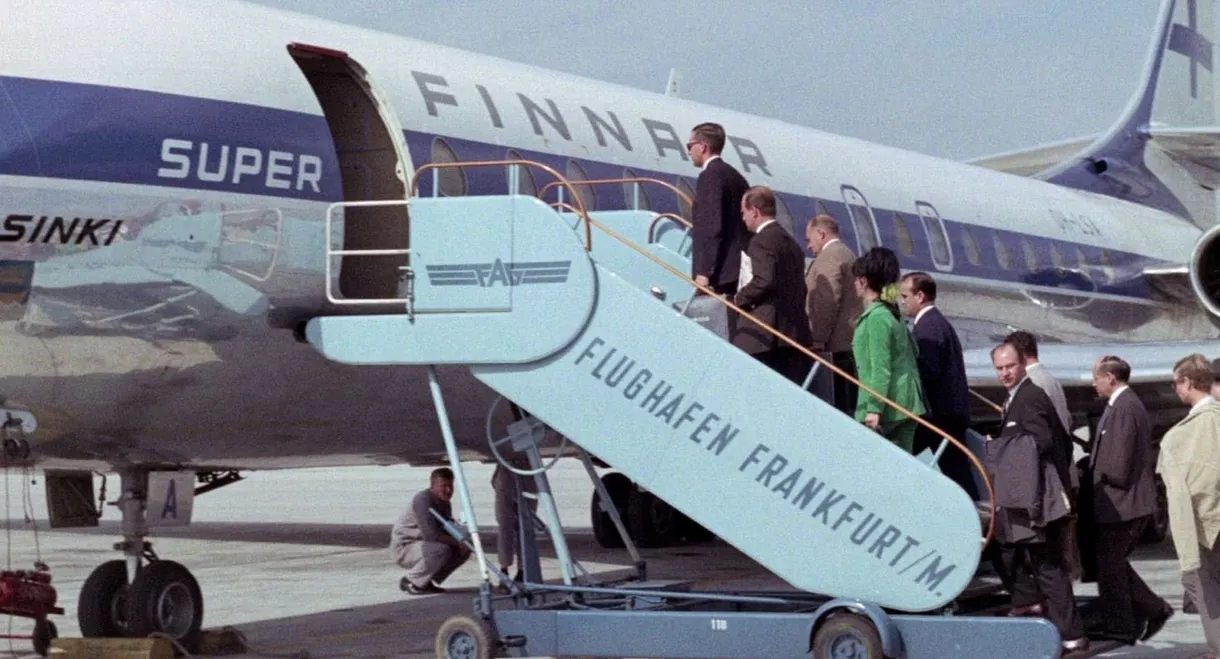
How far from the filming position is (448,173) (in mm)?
11625

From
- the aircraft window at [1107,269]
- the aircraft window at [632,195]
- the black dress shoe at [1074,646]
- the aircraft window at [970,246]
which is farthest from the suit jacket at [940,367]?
the aircraft window at [1107,269]

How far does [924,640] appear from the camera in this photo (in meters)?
8.37

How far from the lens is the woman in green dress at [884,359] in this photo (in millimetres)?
8930

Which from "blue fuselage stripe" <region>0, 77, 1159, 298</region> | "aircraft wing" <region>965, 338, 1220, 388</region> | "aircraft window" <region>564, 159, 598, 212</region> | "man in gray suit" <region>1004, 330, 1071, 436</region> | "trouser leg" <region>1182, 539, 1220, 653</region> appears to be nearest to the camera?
"blue fuselage stripe" <region>0, 77, 1159, 298</region>

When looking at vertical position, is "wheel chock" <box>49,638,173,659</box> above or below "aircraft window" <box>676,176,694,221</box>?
below

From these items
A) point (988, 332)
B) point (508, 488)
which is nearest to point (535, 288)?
point (508, 488)

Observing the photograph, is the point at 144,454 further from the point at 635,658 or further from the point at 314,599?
the point at 314,599

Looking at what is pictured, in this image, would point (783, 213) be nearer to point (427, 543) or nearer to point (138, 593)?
point (427, 543)

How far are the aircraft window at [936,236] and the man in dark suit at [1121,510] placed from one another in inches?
301

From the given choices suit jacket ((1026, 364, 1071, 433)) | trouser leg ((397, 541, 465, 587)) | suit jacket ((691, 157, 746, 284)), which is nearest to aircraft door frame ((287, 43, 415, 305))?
suit jacket ((691, 157, 746, 284))

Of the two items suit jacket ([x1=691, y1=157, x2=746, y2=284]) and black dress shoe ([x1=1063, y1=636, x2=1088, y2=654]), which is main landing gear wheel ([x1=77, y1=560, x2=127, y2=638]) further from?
black dress shoe ([x1=1063, y1=636, x2=1088, y2=654])

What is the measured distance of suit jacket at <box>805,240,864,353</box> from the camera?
9.97 metres

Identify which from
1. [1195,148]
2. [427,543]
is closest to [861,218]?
[427,543]

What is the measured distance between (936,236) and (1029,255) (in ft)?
7.06
